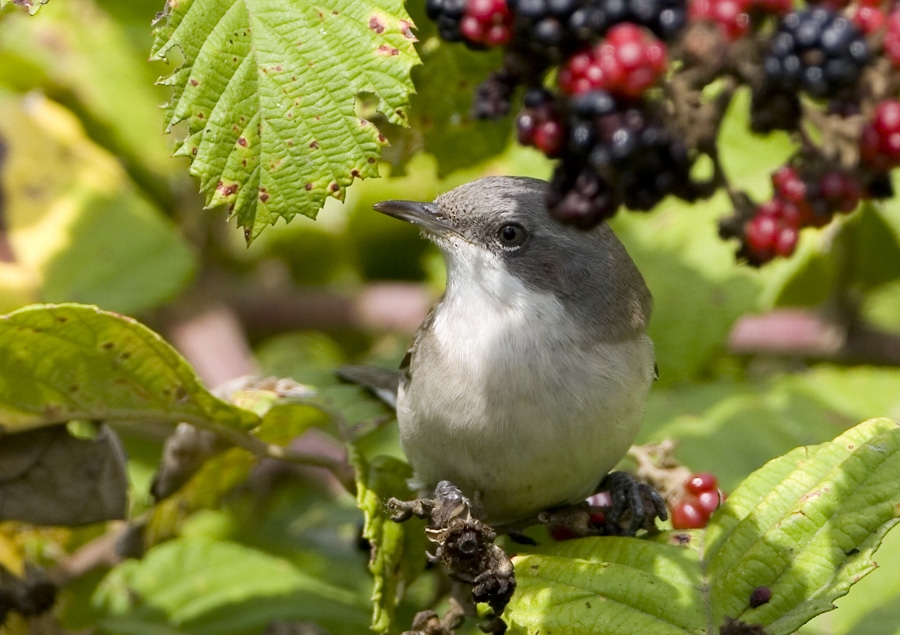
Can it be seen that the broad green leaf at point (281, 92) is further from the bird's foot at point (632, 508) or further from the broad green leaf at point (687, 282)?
the broad green leaf at point (687, 282)

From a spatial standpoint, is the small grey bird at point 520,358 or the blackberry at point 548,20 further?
the small grey bird at point 520,358

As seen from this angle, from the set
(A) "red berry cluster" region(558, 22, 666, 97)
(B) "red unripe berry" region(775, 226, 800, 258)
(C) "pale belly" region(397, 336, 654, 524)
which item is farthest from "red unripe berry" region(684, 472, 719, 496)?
(A) "red berry cluster" region(558, 22, 666, 97)

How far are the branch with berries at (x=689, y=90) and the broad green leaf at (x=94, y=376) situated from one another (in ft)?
4.49

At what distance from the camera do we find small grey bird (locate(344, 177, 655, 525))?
3.39 meters

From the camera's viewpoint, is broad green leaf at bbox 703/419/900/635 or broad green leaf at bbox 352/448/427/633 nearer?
broad green leaf at bbox 703/419/900/635

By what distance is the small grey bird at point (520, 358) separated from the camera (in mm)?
3387

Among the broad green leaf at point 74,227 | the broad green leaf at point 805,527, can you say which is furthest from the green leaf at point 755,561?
the broad green leaf at point 74,227

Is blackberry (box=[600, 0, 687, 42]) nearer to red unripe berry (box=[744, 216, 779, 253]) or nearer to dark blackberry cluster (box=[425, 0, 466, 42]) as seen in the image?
dark blackberry cluster (box=[425, 0, 466, 42])

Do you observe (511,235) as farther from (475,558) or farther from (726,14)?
(726,14)

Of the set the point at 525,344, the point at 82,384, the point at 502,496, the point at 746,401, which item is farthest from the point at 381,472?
the point at 746,401

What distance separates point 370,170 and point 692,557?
1.33 metres

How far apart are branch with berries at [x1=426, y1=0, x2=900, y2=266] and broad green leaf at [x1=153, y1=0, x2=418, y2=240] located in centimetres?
48

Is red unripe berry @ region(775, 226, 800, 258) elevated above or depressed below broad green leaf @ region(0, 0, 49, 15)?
below

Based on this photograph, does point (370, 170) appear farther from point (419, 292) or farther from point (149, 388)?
point (419, 292)
